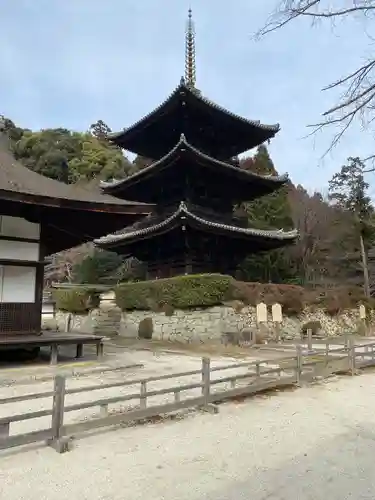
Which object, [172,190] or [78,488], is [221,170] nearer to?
[172,190]

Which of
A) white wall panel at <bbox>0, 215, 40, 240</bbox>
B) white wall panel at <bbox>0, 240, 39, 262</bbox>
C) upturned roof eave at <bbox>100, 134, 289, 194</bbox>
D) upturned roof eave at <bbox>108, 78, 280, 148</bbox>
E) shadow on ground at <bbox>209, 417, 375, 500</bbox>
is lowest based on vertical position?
shadow on ground at <bbox>209, 417, 375, 500</bbox>

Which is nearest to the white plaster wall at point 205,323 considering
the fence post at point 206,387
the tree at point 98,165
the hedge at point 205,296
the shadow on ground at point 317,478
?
the hedge at point 205,296

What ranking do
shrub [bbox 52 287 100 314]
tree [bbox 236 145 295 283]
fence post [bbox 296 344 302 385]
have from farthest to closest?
tree [bbox 236 145 295 283]
shrub [bbox 52 287 100 314]
fence post [bbox 296 344 302 385]

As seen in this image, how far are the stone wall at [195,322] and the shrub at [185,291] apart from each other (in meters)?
0.41

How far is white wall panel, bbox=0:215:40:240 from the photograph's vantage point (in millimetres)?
9969

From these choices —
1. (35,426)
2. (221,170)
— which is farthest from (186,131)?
(35,426)

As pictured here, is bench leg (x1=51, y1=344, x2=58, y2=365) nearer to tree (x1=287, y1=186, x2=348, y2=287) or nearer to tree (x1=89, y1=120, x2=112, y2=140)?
tree (x1=287, y1=186, x2=348, y2=287)

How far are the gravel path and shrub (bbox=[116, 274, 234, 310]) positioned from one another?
35.5ft

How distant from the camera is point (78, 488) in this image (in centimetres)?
→ 360

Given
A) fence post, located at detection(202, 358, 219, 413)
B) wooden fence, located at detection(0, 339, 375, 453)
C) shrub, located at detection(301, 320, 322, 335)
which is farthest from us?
shrub, located at detection(301, 320, 322, 335)

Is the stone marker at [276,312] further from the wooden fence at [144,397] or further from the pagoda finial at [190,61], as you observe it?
the pagoda finial at [190,61]

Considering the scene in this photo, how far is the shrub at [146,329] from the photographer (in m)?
18.6

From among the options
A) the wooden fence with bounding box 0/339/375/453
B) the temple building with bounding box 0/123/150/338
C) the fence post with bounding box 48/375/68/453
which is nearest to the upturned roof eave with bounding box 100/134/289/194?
the temple building with bounding box 0/123/150/338

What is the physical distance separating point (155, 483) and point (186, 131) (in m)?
18.8
